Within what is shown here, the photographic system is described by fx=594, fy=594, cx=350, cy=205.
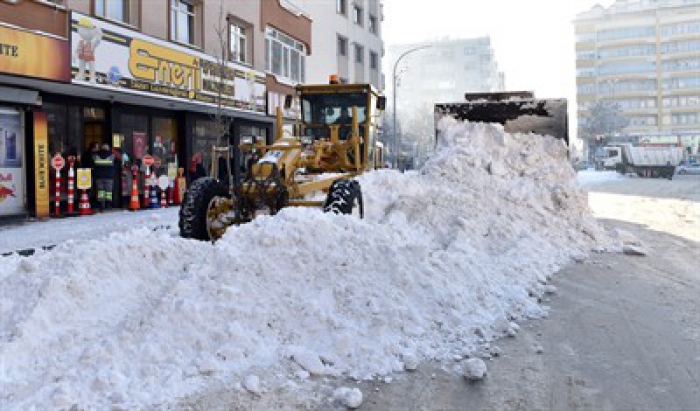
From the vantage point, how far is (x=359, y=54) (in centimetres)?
4150

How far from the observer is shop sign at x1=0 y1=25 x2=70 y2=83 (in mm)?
11633

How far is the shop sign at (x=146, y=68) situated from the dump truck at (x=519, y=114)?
302 inches

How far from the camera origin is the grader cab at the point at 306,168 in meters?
7.71

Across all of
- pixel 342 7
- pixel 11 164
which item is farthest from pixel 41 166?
pixel 342 7

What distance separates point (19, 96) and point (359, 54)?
101 feet

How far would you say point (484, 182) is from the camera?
33.1ft

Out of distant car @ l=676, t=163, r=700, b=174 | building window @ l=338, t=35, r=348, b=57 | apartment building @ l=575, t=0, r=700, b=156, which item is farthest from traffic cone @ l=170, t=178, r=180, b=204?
apartment building @ l=575, t=0, r=700, b=156

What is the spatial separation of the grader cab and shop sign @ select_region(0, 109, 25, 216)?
688 cm

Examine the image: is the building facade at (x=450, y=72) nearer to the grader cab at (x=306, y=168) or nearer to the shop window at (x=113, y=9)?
the shop window at (x=113, y=9)

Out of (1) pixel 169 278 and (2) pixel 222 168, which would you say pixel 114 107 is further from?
(1) pixel 169 278

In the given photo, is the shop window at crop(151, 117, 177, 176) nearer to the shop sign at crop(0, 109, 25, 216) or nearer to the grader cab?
the shop sign at crop(0, 109, 25, 216)

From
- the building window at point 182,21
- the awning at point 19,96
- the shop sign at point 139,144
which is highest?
the building window at point 182,21

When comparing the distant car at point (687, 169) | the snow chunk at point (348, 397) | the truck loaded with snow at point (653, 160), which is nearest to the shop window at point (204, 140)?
the snow chunk at point (348, 397)

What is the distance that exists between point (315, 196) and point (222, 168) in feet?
35.2
